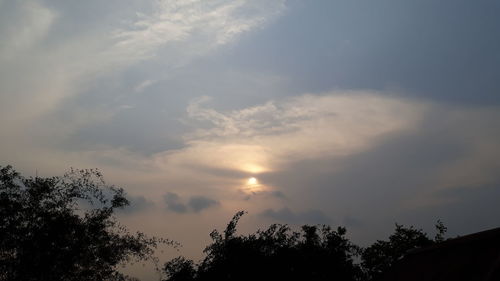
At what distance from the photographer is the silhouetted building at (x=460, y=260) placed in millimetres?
13523

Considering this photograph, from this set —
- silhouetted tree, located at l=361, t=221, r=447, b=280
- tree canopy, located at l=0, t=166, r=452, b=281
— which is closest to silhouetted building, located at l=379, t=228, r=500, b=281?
tree canopy, located at l=0, t=166, r=452, b=281

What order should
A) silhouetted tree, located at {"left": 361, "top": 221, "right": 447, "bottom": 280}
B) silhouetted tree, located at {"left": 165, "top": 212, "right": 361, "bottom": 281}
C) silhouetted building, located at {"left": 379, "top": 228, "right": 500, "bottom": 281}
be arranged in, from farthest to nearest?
1. silhouetted tree, located at {"left": 361, "top": 221, "right": 447, "bottom": 280}
2. silhouetted tree, located at {"left": 165, "top": 212, "right": 361, "bottom": 281}
3. silhouetted building, located at {"left": 379, "top": 228, "right": 500, "bottom": 281}

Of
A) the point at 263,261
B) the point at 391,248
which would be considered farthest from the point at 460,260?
the point at 391,248

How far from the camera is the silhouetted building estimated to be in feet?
44.4

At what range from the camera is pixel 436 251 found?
17797 mm

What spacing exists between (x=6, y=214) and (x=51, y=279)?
461 cm

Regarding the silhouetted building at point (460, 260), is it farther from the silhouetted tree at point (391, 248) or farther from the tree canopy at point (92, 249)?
the silhouetted tree at point (391, 248)

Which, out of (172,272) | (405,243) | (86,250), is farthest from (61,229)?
(405,243)

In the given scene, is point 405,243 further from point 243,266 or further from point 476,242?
point 476,242

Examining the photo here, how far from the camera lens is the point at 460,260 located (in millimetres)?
15211

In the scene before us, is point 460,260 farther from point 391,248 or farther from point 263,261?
point 391,248

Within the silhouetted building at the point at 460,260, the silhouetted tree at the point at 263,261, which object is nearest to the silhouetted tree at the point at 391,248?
the silhouetted tree at the point at 263,261

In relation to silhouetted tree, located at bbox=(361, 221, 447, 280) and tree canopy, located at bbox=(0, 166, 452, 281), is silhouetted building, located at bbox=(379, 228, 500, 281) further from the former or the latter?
silhouetted tree, located at bbox=(361, 221, 447, 280)

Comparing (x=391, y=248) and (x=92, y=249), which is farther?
(x=391, y=248)
